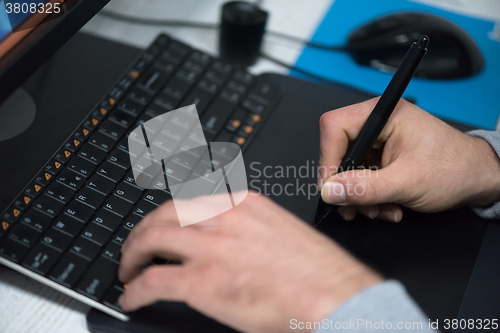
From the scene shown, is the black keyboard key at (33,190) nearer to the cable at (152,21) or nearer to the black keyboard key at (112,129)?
the black keyboard key at (112,129)

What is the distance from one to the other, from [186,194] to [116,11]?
1.53 feet

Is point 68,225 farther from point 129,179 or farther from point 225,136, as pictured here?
point 225,136

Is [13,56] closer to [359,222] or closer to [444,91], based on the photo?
[359,222]

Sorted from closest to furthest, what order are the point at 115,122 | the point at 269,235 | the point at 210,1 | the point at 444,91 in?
the point at 269,235 → the point at 115,122 → the point at 444,91 → the point at 210,1

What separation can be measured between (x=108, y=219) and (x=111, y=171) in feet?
0.18

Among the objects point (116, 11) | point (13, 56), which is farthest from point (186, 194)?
point (116, 11)

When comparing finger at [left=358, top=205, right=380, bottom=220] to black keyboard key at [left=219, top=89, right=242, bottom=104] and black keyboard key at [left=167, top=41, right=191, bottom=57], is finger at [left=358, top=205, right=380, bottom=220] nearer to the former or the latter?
black keyboard key at [left=219, top=89, right=242, bottom=104]

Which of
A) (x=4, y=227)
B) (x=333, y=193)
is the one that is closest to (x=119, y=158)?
(x=4, y=227)

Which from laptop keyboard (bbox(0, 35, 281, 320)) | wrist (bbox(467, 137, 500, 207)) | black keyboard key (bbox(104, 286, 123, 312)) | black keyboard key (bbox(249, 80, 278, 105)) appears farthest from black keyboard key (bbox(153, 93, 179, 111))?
wrist (bbox(467, 137, 500, 207))

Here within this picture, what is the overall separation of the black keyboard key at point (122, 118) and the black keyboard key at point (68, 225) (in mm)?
125

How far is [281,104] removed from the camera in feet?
1.75

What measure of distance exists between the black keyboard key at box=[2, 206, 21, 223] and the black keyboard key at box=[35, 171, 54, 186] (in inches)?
1.3

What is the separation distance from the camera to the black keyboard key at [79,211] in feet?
1.25

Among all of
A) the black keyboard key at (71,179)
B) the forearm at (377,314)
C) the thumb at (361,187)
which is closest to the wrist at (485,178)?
the thumb at (361,187)
